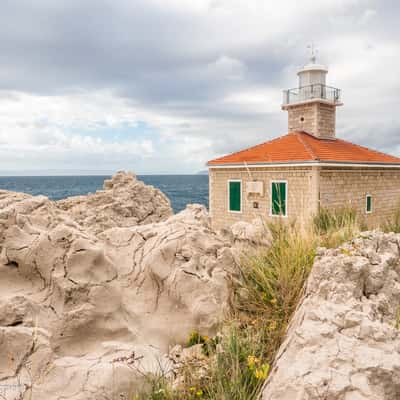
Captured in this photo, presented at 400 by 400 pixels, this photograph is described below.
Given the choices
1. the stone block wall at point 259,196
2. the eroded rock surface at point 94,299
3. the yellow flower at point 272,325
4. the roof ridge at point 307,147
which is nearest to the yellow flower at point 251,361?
the yellow flower at point 272,325

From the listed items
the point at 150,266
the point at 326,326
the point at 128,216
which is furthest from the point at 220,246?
the point at 128,216

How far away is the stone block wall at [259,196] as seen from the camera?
1540 cm

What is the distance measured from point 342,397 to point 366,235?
3.43 meters

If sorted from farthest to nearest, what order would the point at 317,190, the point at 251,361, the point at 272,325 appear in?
the point at 317,190 → the point at 272,325 → the point at 251,361

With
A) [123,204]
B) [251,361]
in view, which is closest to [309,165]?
[123,204]

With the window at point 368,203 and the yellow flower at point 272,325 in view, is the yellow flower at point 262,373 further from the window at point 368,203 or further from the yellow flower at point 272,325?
the window at point 368,203

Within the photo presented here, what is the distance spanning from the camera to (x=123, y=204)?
15578 millimetres

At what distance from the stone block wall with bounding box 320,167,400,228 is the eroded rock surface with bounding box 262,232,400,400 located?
11998 millimetres

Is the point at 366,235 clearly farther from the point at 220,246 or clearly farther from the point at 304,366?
the point at 304,366

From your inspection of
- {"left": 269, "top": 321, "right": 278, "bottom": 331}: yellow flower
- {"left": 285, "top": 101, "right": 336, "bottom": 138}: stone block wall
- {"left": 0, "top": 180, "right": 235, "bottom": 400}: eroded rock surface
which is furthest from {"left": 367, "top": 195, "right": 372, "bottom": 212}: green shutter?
{"left": 269, "top": 321, "right": 278, "bottom": 331}: yellow flower

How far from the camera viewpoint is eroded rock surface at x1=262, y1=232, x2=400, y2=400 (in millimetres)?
2309

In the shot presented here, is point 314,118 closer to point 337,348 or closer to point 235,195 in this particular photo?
point 235,195

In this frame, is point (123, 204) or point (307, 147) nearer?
point (123, 204)

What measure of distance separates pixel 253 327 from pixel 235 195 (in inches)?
576
